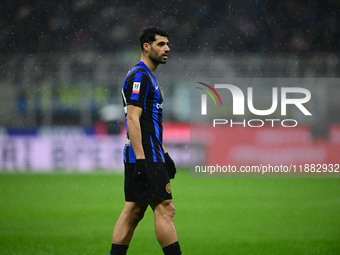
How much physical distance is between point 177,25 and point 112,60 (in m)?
3.06

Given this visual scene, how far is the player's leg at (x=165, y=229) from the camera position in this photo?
223 cm

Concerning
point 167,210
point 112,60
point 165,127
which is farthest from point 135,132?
point 112,60

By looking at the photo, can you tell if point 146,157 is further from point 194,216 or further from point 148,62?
point 194,216

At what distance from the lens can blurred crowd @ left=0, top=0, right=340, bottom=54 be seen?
13258mm

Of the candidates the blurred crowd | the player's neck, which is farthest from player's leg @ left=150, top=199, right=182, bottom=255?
the blurred crowd

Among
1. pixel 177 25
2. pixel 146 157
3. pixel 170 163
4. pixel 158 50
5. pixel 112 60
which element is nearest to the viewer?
pixel 146 157

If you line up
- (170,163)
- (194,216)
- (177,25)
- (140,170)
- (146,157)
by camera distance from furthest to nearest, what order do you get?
(177,25), (194,216), (170,163), (146,157), (140,170)

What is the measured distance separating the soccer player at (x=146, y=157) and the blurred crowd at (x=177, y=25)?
10.4 m

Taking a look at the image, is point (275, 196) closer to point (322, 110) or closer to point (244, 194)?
point (244, 194)

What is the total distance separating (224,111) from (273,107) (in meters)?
1.10

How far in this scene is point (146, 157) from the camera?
2320 mm

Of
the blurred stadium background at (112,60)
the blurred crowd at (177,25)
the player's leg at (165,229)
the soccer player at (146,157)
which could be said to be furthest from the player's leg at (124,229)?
the blurred crowd at (177,25)

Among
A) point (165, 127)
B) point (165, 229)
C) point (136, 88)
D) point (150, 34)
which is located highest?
point (150, 34)

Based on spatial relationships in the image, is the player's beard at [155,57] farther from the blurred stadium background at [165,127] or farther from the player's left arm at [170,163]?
the blurred stadium background at [165,127]
